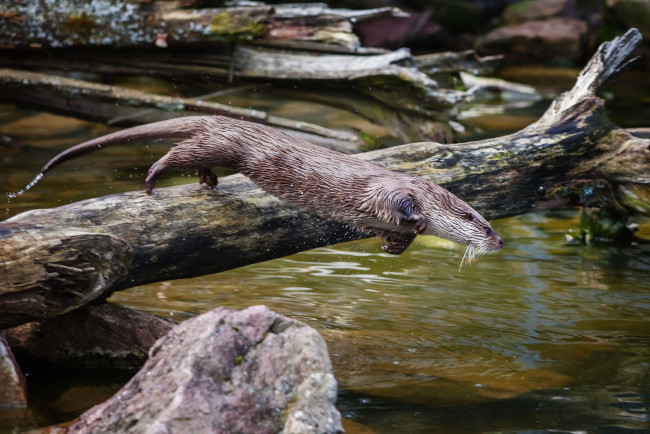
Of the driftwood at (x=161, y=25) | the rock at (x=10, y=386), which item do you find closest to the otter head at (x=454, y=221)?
the rock at (x=10, y=386)

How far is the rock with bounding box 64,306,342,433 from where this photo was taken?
2334 millimetres

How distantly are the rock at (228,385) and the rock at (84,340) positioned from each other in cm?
89

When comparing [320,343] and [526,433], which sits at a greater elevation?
[320,343]

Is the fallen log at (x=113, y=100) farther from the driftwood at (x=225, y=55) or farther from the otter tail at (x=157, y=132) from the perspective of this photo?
the otter tail at (x=157, y=132)

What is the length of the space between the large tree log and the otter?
167 mm

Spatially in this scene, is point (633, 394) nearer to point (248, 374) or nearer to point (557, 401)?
point (557, 401)

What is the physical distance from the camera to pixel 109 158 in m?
7.27

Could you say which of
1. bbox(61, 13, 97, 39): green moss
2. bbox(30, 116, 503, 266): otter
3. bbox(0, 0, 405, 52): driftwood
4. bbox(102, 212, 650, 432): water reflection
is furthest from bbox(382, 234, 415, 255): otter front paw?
bbox(61, 13, 97, 39): green moss

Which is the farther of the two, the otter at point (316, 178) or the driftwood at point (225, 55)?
the driftwood at point (225, 55)

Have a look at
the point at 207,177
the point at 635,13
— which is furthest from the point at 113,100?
the point at 635,13

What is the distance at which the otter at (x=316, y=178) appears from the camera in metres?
3.38

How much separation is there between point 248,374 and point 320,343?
0.84ft

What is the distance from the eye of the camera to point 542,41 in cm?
1405

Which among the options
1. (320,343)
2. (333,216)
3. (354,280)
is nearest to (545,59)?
(354,280)
